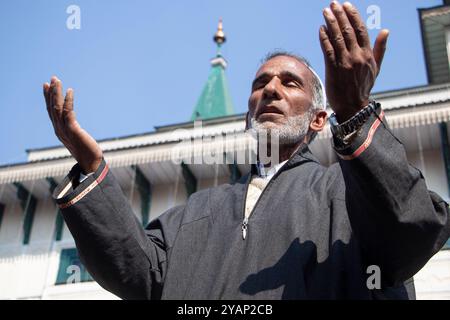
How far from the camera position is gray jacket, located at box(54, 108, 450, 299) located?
1.84 m

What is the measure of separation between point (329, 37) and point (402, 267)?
716mm

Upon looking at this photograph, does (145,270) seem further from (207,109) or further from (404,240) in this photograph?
(207,109)

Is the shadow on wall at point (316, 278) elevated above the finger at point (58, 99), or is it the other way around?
the finger at point (58, 99)

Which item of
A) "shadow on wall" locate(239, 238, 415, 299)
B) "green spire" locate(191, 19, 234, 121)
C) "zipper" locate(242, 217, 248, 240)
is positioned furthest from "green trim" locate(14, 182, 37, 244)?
"shadow on wall" locate(239, 238, 415, 299)

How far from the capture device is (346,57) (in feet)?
6.02

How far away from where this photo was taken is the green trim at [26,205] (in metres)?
14.6

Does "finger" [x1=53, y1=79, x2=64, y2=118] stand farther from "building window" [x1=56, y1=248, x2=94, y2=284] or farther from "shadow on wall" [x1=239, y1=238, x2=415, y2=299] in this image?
"building window" [x1=56, y1=248, x2=94, y2=284]

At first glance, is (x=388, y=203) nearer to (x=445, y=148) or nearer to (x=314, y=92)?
(x=314, y=92)

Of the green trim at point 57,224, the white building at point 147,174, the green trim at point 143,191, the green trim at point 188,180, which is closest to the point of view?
the white building at point 147,174

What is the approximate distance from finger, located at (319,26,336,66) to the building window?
1216cm

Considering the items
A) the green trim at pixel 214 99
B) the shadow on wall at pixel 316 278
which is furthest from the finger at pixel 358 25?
the green trim at pixel 214 99

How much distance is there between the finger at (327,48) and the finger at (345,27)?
5 cm

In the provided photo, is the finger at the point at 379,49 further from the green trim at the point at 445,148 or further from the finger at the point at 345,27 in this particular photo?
the green trim at the point at 445,148
